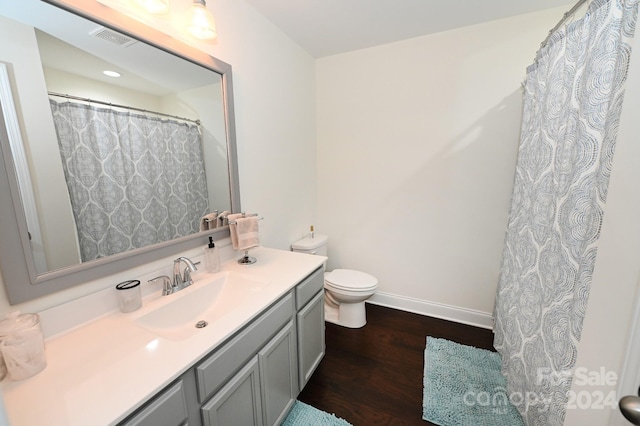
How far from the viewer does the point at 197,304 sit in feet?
4.19

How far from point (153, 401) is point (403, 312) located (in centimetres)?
231

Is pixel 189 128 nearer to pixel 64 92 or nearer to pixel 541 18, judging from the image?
pixel 64 92

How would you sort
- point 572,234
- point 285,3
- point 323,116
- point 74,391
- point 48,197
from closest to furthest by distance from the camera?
1. point 74,391
2. point 48,197
3. point 572,234
4. point 285,3
5. point 323,116

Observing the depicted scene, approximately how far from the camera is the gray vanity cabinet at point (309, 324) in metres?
1.48

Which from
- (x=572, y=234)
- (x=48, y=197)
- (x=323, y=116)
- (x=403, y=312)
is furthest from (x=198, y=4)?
(x=403, y=312)

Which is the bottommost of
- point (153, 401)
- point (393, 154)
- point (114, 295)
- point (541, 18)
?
point (153, 401)

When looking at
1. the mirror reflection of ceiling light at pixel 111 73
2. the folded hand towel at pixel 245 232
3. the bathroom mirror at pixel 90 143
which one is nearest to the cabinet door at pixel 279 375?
the folded hand towel at pixel 245 232

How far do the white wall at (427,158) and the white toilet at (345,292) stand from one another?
1.40 feet

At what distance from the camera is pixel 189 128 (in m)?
1.43

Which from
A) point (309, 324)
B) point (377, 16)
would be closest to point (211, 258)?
point (309, 324)

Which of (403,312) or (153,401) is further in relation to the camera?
(403,312)

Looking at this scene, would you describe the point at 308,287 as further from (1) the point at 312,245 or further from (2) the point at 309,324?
(1) the point at 312,245

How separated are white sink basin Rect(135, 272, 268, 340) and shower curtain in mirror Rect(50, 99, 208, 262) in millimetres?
297

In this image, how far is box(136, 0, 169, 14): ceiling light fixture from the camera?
1116 millimetres
